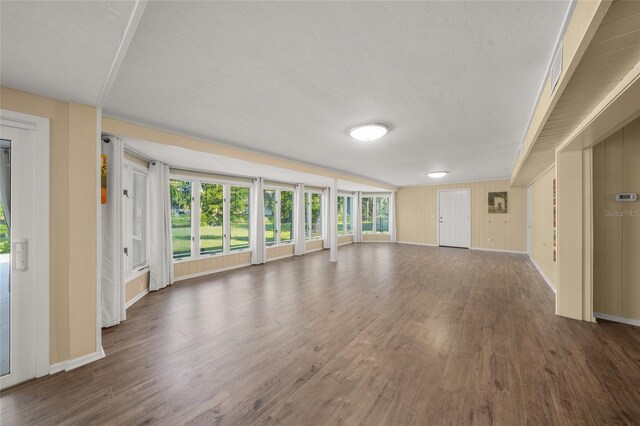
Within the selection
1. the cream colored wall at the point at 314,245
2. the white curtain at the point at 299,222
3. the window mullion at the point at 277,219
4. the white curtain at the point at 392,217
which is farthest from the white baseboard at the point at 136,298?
the white curtain at the point at 392,217

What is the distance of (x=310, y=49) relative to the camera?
1.70 meters

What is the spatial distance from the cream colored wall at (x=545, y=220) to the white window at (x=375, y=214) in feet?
17.1

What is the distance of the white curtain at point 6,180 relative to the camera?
78.2 inches

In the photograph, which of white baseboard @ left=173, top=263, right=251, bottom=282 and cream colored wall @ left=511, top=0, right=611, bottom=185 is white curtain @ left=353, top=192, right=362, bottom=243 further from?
cream colored wall @ left=511, top=0, right=611, bottom=185

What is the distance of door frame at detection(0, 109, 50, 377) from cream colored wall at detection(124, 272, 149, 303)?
154 centimetres

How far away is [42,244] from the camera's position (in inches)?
82.1

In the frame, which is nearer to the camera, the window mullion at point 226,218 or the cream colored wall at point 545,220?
the cream colored wall at point 545,220

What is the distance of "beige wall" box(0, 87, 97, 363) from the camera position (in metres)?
2.15

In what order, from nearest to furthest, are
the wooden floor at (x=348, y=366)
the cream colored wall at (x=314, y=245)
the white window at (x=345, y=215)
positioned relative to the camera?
the wooden floor at (x=348, y=366), the cream colored wall at (x=314, y=245), the white window at (x=345, y=215)

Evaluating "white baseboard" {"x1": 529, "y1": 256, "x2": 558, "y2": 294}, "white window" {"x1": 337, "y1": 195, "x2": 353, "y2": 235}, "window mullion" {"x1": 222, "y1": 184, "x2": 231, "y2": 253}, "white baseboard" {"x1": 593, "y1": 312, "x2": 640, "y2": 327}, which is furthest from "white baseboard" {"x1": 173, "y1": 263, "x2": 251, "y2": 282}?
"white baseboard" {"x1": 593, "y1": 312, "x2": 640, "y2": 327}

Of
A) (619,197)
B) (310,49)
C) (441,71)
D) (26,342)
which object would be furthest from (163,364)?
(619,197)

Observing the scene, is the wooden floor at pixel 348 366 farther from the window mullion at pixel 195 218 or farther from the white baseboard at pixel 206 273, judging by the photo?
Result: the window mullion at pixel 195 218

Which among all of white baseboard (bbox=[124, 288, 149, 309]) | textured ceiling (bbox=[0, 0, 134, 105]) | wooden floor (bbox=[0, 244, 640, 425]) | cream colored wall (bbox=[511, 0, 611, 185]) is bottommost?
wooden floor (bbox=[0, 244, 640, 425])

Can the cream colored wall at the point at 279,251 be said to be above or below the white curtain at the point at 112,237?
below
